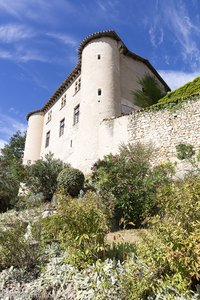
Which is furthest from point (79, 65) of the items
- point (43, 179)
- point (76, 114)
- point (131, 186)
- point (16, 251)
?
point (16, 251)

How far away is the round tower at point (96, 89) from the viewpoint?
18981mm

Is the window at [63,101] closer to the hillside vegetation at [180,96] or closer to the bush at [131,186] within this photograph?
the hillside vegetation at [180,96]

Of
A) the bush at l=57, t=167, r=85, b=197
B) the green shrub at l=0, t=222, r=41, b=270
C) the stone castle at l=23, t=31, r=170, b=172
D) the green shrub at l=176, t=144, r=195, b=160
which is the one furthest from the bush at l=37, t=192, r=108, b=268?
the stone castle at l=23, t=31, r=170, b=172

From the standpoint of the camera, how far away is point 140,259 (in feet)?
15.3

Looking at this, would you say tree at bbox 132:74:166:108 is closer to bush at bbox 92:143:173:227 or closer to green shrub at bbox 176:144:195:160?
green shrub at bbox 176:144:195:160

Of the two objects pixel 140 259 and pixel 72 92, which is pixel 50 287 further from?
pixel 72 92

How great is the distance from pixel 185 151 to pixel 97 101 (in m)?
7.46

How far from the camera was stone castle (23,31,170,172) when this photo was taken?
1839 centimetres

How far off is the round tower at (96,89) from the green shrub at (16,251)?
1219 cm

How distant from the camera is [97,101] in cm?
1959

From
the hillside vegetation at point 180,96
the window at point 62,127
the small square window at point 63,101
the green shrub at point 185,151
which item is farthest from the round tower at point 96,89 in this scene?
the green shrub at point 185,151

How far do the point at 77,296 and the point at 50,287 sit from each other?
2.30 feet

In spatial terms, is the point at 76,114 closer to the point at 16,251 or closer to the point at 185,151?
the point at 185,151

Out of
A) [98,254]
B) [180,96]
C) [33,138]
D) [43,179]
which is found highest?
[33,138]
